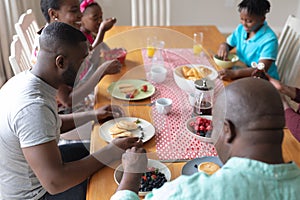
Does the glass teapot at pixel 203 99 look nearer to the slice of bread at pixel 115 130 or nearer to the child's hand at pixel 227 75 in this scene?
the child's hand at pixel 227 75

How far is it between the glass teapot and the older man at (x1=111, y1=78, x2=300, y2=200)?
721mm

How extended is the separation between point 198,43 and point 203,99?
797 mm

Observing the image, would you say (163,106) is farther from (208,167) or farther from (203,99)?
(208,167)

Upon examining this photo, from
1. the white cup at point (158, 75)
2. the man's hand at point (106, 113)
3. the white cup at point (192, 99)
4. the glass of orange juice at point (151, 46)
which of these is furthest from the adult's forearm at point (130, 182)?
the glass of orange juice at point (151, 46)

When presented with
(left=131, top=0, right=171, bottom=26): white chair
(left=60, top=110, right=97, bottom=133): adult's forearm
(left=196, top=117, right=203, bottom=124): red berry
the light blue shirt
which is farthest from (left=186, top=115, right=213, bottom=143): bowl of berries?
(left=131, top=0, right=171, bottom=26): white chair

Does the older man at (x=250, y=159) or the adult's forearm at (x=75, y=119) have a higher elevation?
the older man at (x=250, y=159)

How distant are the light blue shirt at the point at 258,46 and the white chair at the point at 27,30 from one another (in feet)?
4.08

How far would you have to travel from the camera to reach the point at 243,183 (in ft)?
2.76

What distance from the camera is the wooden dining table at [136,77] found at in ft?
4.20

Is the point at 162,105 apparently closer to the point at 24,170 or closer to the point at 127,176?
the point at 127,176

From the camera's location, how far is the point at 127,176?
3.98ft

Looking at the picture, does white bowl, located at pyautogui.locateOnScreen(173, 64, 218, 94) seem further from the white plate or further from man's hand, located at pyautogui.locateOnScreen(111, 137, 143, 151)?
man's hand, located at pyautogui.locateOnScreen(111, 137, 143, 151)

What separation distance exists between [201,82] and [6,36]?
1.94 m

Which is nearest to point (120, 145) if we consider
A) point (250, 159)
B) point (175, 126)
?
point (175, 126)
